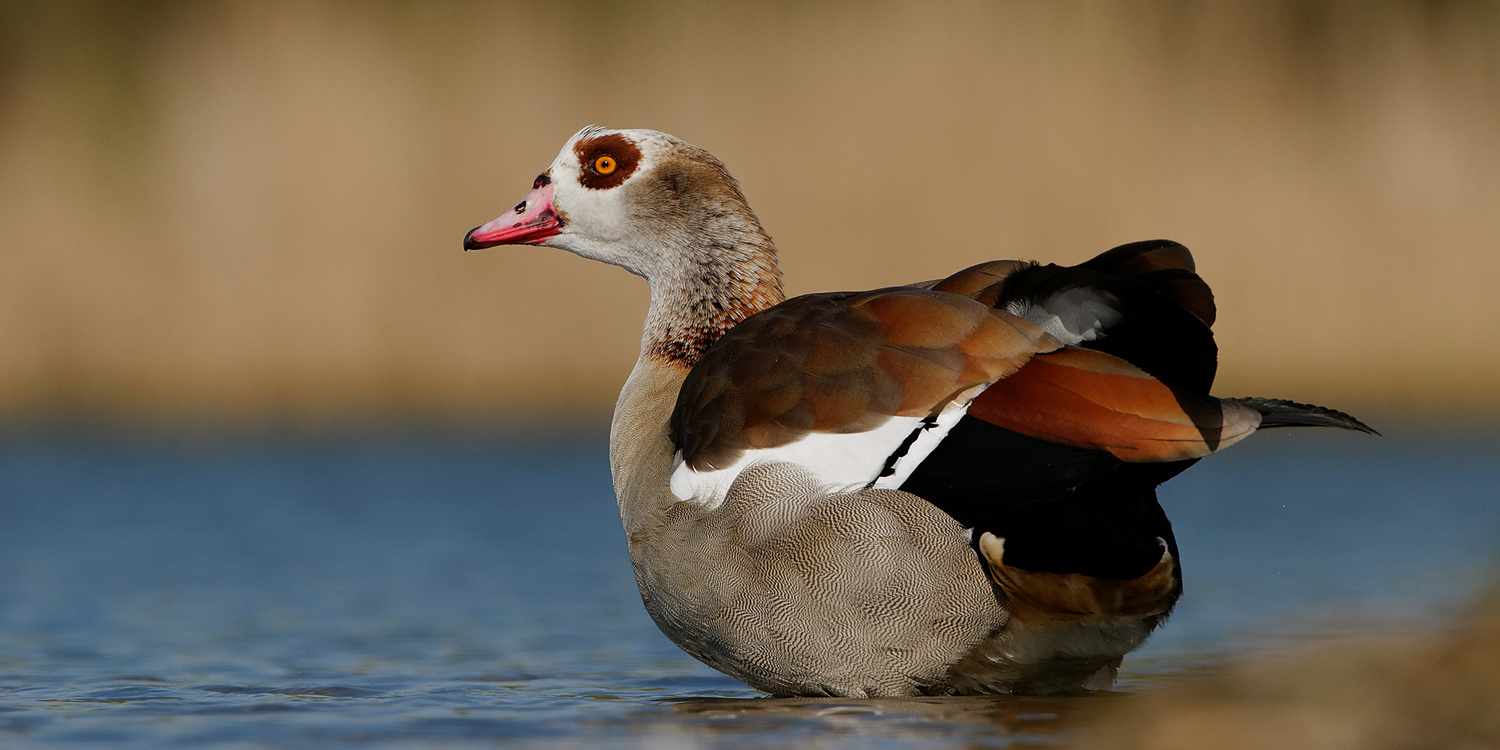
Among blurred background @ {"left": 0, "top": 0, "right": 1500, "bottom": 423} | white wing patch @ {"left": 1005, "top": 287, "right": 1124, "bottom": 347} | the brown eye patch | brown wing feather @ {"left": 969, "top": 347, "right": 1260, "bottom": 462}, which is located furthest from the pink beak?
blurred background @ {"left": 0, "top": 0, "right": 1500, "bottom": 423}

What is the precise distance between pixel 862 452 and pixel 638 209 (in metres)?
1.64

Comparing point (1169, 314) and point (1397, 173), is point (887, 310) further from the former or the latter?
point (1397, 173)

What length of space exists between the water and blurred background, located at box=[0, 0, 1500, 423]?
60 cm

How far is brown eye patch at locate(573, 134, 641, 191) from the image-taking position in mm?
5449

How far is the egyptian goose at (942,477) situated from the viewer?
3.84 m

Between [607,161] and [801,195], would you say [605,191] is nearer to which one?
[607,161]

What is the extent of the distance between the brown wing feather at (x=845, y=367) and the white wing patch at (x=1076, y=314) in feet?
0.52

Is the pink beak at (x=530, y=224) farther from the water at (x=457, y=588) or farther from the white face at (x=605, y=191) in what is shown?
the water at (x=457, y=588)

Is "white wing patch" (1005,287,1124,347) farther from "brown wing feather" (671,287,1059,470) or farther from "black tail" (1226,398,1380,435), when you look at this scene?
"black tail" (1226,398,1380,435)

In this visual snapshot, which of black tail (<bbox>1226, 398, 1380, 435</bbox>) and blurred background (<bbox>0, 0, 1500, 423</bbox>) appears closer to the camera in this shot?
black tail (<bbox>1226, 398, 1380, 435</bbox>)

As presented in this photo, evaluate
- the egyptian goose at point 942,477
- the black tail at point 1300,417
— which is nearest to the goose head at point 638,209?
the egyptian goose at point 942,477

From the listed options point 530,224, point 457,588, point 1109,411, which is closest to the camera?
point 1109,411

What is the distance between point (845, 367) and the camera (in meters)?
4.12

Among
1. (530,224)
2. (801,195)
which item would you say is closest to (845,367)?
(530,224)
